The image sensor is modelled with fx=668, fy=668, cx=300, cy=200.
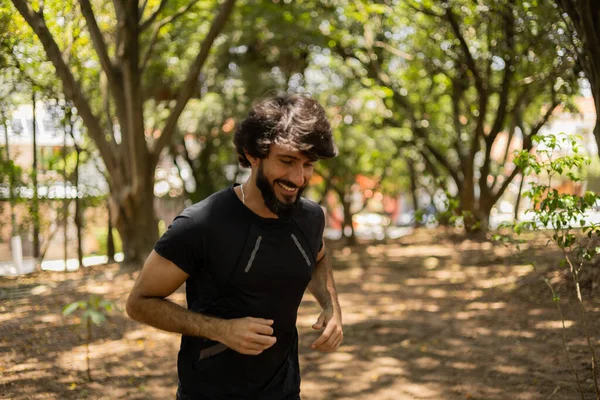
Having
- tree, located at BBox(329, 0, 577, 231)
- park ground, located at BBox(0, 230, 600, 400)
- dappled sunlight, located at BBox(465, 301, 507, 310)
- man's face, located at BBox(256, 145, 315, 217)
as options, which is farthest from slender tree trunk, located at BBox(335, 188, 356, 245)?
man's face, located at BBox(256, 145, 315, 217)

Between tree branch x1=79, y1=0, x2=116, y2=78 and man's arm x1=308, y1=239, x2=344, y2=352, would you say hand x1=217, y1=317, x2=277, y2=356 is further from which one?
tree branch x1=79, y1=0, x2=116, y2=78

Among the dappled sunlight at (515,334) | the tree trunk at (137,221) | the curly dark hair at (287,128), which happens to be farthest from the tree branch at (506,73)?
the curly dark hair at (287,128)

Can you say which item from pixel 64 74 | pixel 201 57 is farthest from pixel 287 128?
pixel 201 57

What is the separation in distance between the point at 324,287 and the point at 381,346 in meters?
4.21

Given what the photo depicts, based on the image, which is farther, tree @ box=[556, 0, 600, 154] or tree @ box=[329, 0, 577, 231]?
tree @ box=[329, 0, 577, 231]

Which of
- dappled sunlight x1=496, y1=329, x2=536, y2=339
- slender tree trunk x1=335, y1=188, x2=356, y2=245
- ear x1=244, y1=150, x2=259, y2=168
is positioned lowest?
dappled sunlight x1=496, y1=329, x2=536, y2=339

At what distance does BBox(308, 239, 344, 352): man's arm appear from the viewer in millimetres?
2703

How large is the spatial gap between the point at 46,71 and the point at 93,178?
312 inches

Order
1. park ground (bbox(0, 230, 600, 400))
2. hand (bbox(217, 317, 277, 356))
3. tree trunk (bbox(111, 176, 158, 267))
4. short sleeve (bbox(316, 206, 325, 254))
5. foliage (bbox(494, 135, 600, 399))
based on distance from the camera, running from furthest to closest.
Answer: tree trunk (bbox(111, 176, 158, 267)), park ground (bbox(0, 230, 600, 400)), foliage (bbox(494, 135, 600, 399)), short sleeve (bbox(316, 206, 325, 254)), hand (bbox(217, 317, 277, 356))

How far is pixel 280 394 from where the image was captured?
262 centimetres

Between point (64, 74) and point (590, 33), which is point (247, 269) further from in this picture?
point (64, 74)

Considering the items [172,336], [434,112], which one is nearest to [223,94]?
[434,112]

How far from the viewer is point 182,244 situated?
2.39 metres

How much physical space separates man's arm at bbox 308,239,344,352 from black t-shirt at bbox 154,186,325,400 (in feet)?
0.53
